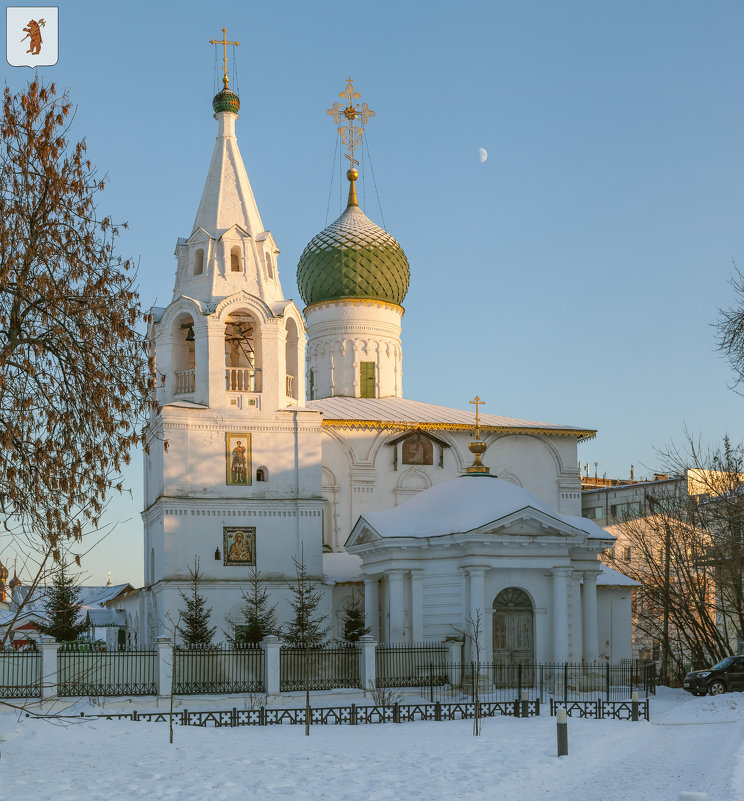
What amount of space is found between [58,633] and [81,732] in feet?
Result: 43.7

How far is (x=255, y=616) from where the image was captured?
90.5 ft

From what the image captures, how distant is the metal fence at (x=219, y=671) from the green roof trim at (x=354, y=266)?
48.3ft

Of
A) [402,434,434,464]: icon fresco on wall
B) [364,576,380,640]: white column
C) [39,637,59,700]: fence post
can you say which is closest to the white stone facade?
[402,434,434,464]: icon fresco on wall

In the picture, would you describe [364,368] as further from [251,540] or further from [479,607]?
[479,607]

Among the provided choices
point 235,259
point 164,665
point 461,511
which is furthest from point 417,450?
point 164,665

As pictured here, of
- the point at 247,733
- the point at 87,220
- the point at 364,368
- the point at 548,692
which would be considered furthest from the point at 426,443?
the point at 87,220

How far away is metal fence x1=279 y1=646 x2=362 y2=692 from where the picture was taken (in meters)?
23.8

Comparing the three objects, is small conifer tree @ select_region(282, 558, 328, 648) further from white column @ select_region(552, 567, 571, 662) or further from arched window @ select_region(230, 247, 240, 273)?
arched window @ select_region(230, 247, 240, 273)

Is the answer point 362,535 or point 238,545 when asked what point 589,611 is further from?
point 238,545

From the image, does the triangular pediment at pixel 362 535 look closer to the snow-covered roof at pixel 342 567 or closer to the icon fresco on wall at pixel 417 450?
the snow-covered roof at pixel 342 567

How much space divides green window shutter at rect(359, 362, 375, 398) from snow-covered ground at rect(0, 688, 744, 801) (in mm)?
16929

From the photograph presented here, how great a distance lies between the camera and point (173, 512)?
28.7 meters

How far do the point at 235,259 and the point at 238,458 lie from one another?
5.16 metres

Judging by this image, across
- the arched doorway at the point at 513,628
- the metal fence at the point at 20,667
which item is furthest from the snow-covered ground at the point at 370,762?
the arched doorway at the point at 513,628
